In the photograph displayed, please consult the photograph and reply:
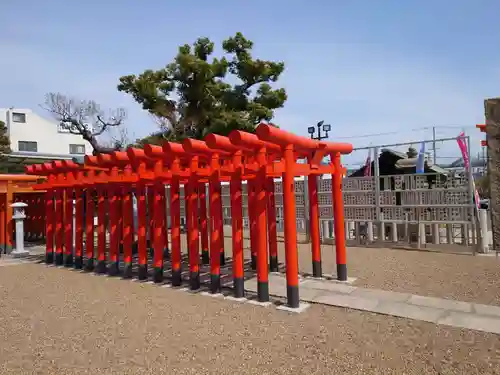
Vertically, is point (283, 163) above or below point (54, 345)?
above

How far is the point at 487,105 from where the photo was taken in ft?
30.8

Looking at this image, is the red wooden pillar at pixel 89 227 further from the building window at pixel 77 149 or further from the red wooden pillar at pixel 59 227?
the building window at pixel 77 149

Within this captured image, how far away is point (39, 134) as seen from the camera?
3144cm

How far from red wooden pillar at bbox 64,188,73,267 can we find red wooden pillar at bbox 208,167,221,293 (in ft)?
13.4

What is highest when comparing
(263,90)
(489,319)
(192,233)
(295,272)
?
(263,90)

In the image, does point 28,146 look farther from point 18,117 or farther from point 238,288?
point 238,288

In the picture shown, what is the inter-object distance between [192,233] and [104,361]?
2.84 m

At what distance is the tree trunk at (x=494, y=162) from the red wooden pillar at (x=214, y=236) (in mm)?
6850

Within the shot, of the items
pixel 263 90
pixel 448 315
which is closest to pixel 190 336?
pixel 448 315

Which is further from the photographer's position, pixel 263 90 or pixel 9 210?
pixel 263 90

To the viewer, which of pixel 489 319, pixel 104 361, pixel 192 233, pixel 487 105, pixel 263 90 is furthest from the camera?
pixel 263 90

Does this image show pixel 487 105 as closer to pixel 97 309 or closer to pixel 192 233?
pixel 192 233

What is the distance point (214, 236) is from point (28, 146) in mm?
30016

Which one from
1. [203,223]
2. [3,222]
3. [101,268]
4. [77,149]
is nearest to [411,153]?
[203,223]
